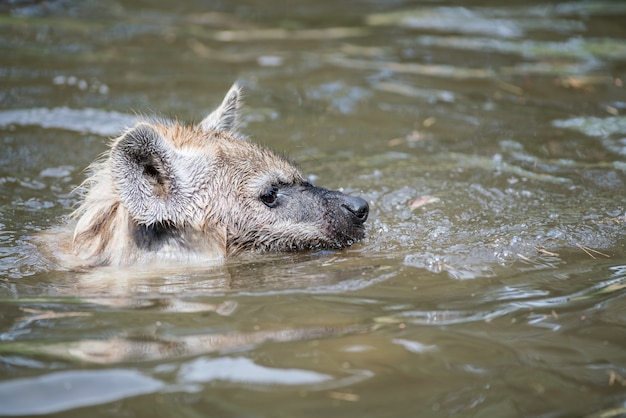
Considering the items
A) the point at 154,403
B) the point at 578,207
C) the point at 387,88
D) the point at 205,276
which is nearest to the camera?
the point at 154,403

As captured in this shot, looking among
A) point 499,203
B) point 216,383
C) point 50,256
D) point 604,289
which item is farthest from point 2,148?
point 604,289

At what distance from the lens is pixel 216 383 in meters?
2.91

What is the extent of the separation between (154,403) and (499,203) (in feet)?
10.2

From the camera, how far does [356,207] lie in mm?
4656

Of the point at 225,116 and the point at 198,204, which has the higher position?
the point at 225,116

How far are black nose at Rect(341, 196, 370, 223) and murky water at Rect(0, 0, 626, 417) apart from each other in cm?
16

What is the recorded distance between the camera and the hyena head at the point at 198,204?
4207mm

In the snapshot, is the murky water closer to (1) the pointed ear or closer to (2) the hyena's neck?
(2) the hyena's neck

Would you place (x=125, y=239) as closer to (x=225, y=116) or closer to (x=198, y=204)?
(x=198, y=204)

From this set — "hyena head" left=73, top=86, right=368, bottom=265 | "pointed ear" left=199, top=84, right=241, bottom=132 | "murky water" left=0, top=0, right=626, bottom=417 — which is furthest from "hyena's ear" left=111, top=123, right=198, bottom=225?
"pointed ear" left=199, top=84, right=241, bottom=132

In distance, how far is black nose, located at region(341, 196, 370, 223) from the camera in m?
4.66

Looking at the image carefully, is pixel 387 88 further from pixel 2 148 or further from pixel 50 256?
pixel 50 256

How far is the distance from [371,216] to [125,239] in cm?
168

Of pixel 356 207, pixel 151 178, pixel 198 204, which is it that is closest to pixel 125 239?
pixel 151 178
